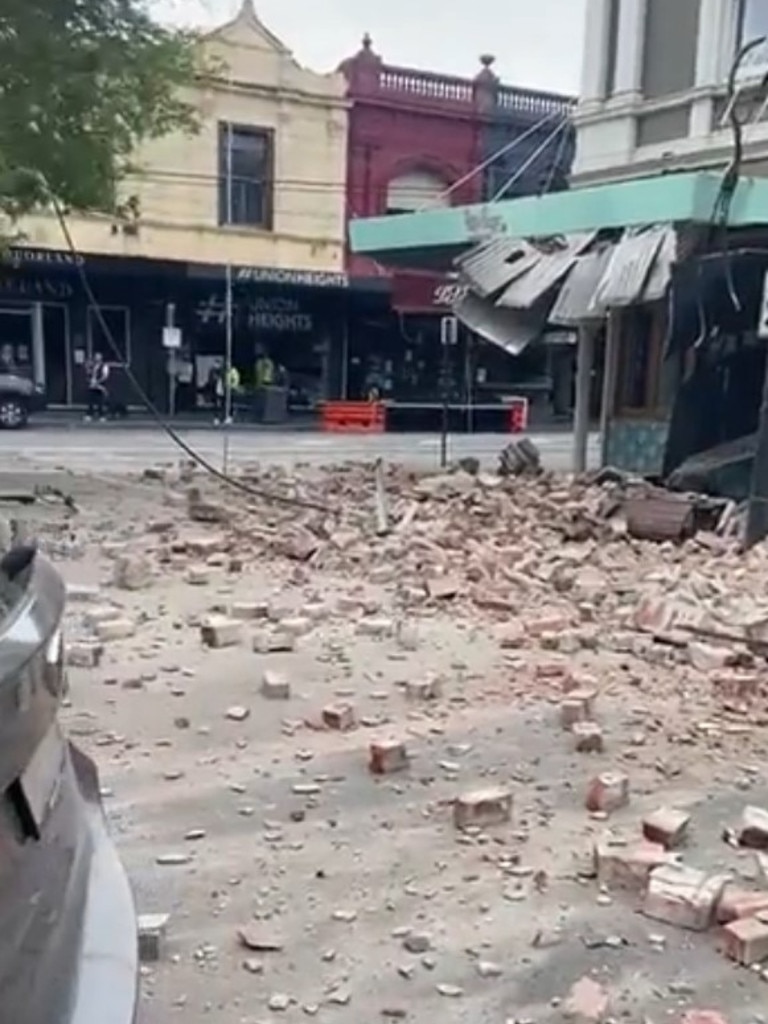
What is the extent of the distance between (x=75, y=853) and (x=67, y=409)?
2919cm

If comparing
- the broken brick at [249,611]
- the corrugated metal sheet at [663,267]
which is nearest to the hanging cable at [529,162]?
the corrugated metal sheet at [663,267]

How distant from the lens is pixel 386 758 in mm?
5082

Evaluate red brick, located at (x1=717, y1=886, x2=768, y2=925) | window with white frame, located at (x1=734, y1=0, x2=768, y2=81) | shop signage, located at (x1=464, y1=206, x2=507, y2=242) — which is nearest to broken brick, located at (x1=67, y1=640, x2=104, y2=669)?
red brick, located at (x1=717, y1=886, x2=768, y2=925)

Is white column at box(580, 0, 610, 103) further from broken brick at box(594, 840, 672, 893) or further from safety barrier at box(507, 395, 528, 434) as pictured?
broken brick at box(594, 840, 672, 893)

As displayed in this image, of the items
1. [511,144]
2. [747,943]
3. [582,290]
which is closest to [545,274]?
[582,290]

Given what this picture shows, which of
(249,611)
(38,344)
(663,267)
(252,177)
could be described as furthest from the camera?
(252,177)

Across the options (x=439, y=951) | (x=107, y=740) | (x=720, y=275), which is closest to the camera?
(x=439, y=951)

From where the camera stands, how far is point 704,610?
7.80m

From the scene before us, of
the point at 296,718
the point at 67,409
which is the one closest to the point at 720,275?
the point at 296,718

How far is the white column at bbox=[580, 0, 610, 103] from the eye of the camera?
17531mm

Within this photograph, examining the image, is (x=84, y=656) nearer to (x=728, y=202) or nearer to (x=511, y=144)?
(x=728, y=202)

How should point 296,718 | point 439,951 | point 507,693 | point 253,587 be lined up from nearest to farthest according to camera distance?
point 439,951, point 296,718, point 507,693, point 253,587

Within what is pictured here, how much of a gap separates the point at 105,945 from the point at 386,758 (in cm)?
290

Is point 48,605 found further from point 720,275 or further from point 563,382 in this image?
point 563,382
